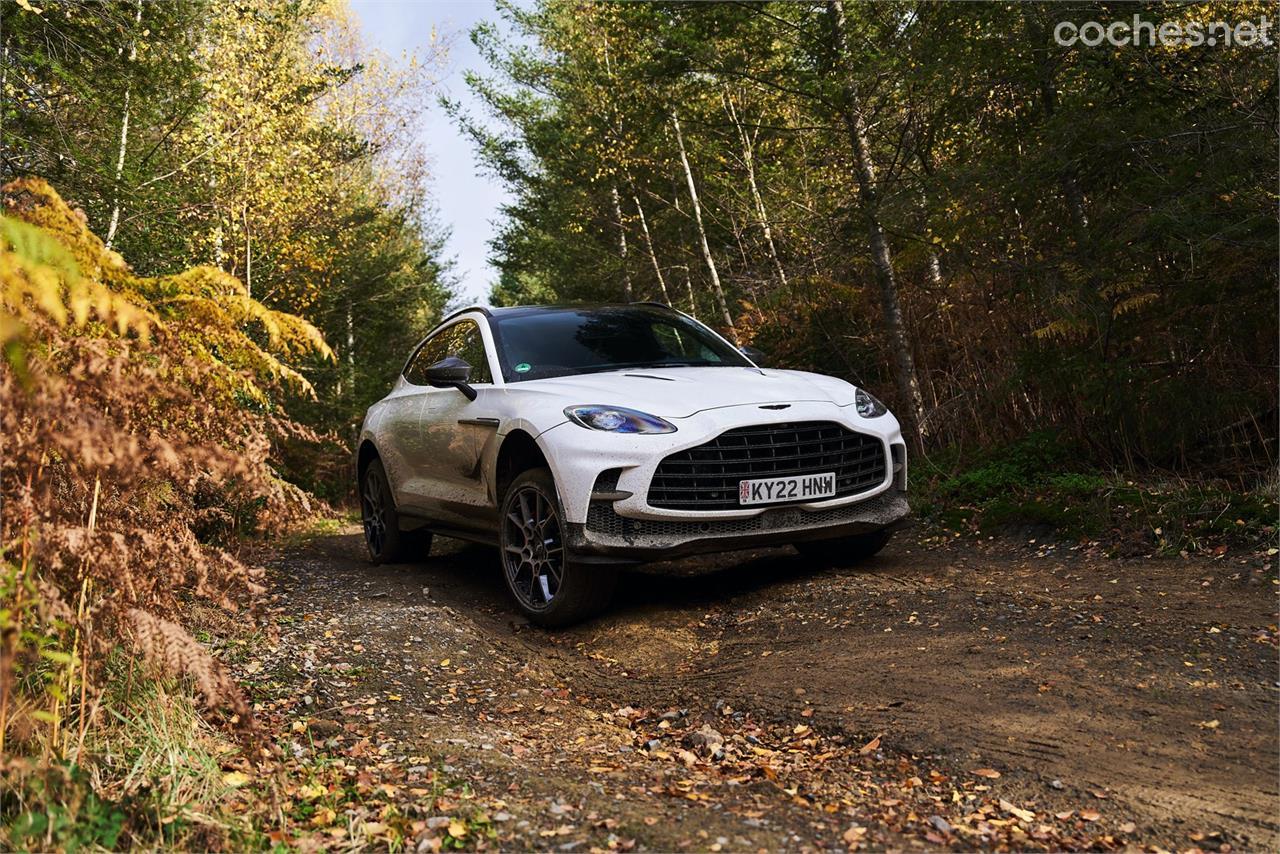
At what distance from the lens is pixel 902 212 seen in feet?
29.5

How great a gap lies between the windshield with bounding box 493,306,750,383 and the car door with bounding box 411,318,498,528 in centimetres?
21

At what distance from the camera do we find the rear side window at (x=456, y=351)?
22.3 feet

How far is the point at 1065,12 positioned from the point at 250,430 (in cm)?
634

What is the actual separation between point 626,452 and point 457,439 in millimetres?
1780

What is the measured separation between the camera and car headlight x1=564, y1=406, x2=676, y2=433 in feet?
17.9

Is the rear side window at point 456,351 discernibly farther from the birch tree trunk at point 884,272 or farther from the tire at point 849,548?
the birch tree trunk at point 884,272

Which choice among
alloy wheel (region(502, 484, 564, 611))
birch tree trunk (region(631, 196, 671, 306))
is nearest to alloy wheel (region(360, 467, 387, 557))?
alloy wheel (region(502, 484, 564, 611))

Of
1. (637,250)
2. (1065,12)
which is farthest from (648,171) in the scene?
(1065,12)

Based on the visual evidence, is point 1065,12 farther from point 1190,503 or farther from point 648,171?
point 648,171

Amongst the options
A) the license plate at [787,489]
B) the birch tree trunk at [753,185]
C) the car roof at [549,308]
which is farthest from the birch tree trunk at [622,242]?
the license plate at [787,489]

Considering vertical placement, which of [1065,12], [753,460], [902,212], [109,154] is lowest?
[753,460]

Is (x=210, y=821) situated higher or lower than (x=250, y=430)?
lower

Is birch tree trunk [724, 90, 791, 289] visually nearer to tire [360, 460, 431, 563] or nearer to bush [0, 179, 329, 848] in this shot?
tire [360, 460, 431, 563]

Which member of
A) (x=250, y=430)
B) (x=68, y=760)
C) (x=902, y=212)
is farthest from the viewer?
(x=902, y=212)
